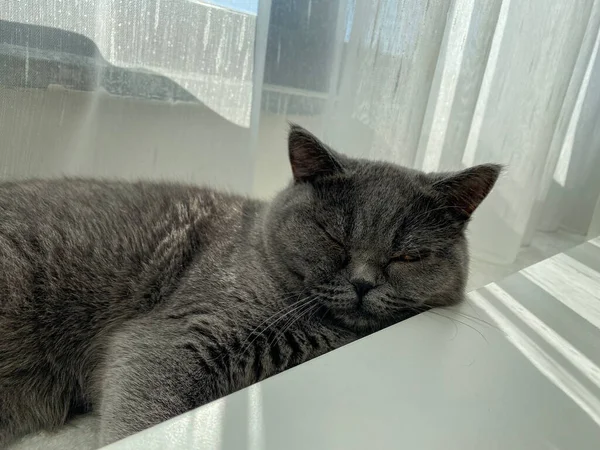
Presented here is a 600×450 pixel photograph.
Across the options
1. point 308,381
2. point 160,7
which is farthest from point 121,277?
point 160,7

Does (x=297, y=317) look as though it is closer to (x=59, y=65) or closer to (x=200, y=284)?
(x=200, y=284)

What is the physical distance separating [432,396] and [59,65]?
3.14 ft

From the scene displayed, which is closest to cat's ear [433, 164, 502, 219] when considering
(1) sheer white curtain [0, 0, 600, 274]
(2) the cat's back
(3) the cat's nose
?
(3) the cat's nose

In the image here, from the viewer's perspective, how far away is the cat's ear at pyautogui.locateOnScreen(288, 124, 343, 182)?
34.5 inches

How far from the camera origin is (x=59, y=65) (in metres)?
1.00

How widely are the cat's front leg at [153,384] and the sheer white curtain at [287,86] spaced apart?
0.57 m

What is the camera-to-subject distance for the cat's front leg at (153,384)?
0.71 meters

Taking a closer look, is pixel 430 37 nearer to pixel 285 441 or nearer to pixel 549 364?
pixel 549 364

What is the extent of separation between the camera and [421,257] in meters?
0.85

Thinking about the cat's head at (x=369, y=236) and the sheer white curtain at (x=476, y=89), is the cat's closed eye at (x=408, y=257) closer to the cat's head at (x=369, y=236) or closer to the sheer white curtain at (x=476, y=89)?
the cat's head at (x=369, y=236)

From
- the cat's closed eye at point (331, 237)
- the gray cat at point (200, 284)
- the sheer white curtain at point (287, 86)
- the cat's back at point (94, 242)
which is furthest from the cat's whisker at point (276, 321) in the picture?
the sheer white curtain at point (287, 86)

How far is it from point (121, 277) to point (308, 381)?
480 mm

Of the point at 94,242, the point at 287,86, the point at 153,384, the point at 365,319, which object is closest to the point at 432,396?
the point at 365,319

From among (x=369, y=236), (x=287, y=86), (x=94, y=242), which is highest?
(x=287, y=86)
